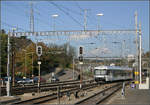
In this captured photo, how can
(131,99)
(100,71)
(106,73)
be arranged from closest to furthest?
(131,99), (106,73), (100,71)

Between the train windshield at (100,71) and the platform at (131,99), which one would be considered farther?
the train windshield at (100,71)

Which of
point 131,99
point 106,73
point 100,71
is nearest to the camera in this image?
point 131,99

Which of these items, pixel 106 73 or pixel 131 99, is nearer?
pixel 131 99

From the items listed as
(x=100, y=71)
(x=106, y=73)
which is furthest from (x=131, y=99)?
(x=100, y=71)

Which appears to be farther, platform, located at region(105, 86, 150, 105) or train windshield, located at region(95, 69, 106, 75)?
train windshield, located at region(95, 69, 106, 75)

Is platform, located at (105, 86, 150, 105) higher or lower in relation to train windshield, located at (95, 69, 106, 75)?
lower

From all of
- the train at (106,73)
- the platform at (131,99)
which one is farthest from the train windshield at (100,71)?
the platform at (131,99)

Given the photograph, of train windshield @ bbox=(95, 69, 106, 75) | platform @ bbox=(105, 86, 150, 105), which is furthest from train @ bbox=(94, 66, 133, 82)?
platform @ bbox=(105, 86, 150, 105)

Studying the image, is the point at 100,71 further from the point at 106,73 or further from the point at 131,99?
the point at 131,99

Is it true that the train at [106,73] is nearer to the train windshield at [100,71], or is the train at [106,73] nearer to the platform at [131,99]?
the train windshield at [100,71]

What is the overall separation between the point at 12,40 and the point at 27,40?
11.0 ft

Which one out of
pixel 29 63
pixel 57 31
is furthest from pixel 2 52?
pixel 57 31

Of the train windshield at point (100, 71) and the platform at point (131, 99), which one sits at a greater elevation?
the train windshield at point (100, 71)

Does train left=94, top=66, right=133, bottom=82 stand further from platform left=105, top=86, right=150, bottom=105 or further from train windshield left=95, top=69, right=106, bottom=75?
platform left=105, top=86, right=150, bottom=105
